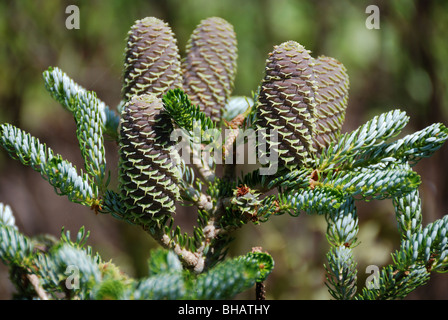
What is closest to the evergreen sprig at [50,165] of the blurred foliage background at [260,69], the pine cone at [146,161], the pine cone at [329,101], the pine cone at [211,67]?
the pine cone at [146,161]

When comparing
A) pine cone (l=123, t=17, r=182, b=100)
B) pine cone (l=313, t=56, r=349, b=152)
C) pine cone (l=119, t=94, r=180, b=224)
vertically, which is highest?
pine cone (l=123, t=17, r=182, b=100)

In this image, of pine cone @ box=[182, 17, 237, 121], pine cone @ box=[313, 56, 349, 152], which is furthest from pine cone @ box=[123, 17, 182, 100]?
pine cone @ box=[313, 56, 349, 152]

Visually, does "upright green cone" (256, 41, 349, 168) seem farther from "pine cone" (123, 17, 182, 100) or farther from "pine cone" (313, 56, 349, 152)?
"pine cone" (123, 17, 182, 100)

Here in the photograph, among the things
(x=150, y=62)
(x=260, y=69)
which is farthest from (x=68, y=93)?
(x=260, y=69)

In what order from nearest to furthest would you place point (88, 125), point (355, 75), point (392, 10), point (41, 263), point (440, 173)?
point (41, 263) < point (88, 125) < point (440, 173) < point (392, 10) < point (355, 75)

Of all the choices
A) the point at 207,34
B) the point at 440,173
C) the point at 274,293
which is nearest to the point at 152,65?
the point at 207,34

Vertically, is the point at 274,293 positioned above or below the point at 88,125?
below

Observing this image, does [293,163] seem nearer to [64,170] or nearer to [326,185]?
[326,185]
